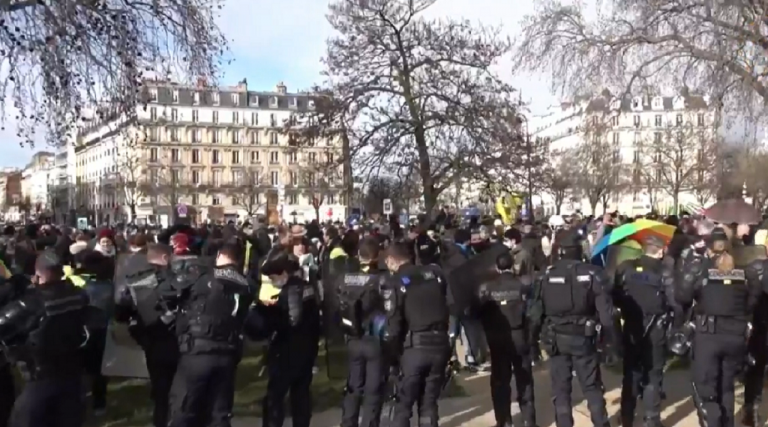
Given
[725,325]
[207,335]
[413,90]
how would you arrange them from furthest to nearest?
[413,90]
[725,325]
[207,335]

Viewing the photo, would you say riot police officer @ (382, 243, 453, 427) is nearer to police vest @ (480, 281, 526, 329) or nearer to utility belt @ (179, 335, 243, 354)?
police vest @ (480, 281, 526, 329)

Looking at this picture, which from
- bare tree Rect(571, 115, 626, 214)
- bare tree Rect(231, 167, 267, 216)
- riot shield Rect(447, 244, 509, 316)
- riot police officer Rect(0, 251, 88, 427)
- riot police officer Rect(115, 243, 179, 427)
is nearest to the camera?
riot police officer Rect(0, 251, 88, 427)

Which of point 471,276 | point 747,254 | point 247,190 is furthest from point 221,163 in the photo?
point 471,276

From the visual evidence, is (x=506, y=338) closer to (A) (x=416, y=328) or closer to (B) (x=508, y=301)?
(B) (x=508, y=301)

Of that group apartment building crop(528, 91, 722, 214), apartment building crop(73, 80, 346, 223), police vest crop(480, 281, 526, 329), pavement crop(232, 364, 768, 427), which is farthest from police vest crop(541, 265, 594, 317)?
apartment building crop(73, 80, 346, 223)

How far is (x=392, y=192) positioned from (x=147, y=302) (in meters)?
16.9

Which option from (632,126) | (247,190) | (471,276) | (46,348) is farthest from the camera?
(247,190)

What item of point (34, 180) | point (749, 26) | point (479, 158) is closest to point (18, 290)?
point (749, 26)

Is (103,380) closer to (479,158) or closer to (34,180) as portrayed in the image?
(479,158)

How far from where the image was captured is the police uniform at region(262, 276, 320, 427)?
7.74 metres

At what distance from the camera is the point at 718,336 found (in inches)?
306

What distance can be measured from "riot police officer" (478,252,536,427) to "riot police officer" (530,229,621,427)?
364 millimetres

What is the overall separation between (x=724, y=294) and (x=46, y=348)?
5830mm

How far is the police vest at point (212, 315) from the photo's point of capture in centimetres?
678
